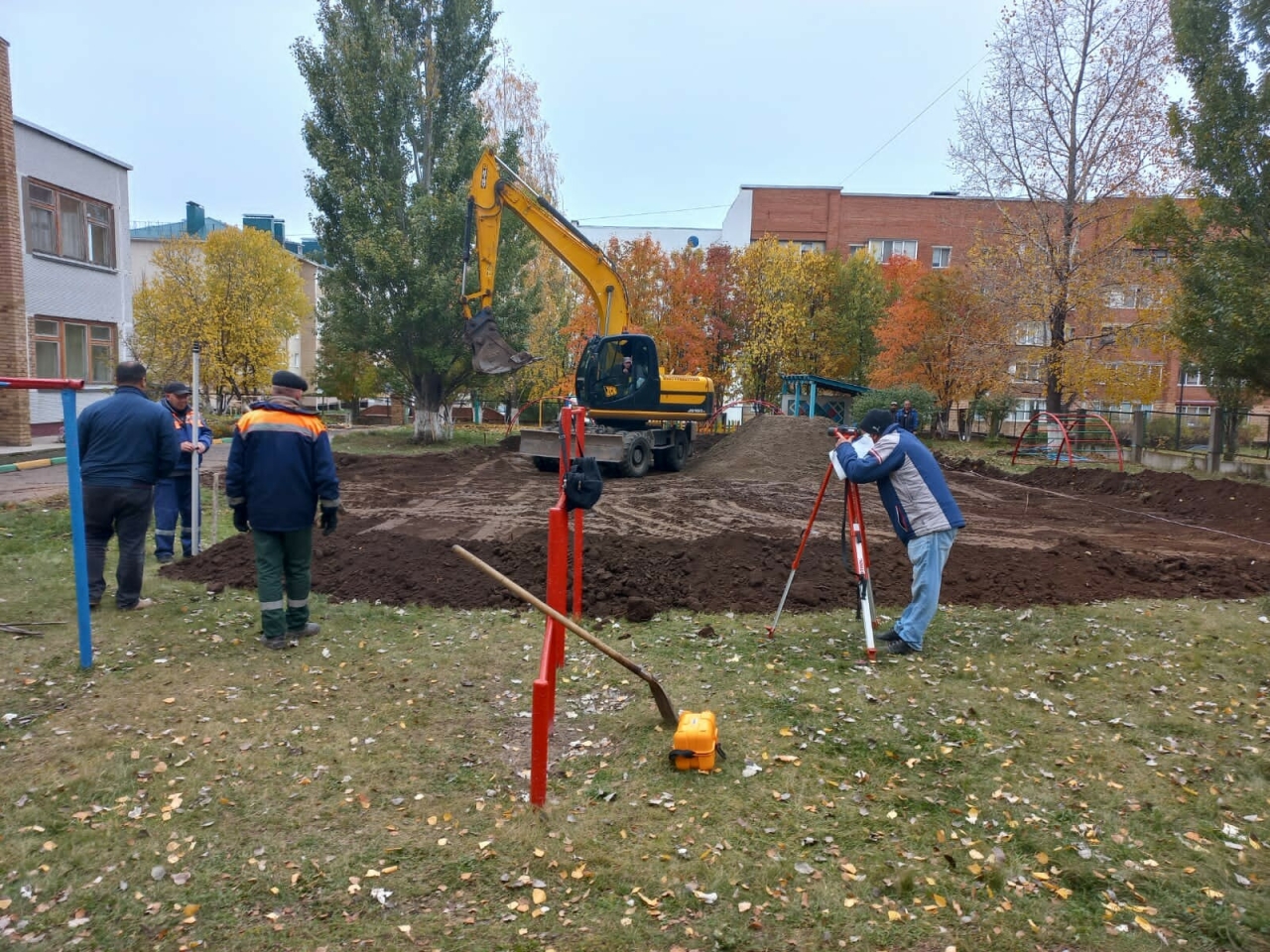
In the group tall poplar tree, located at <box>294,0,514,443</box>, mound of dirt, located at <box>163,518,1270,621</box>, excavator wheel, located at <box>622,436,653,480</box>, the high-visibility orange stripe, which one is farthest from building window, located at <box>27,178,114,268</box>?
the high-visibility orange stripe

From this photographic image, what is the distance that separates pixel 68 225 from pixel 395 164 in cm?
828

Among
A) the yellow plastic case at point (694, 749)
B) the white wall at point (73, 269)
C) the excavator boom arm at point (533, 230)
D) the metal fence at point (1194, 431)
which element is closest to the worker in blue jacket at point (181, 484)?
the yellow plastic case at point (694, 749)

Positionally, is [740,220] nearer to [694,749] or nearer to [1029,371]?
[1029,371]

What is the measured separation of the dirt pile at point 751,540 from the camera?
767cm

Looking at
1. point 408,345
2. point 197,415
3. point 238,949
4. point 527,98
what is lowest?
point 238,949

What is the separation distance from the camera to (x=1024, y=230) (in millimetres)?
24625

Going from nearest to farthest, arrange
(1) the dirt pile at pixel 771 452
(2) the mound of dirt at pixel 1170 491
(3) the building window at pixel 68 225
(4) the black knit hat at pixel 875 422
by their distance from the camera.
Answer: (4) the black knit hat at pixel 875 422 < (2) the mound of dirt at pixel 1170 491 < (1) the dirt pile at pixel 771 452 < (3) the building window at pixel 68 225

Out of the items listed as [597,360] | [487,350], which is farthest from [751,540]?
[597,360]

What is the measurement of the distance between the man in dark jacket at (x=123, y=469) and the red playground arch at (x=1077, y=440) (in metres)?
19.7

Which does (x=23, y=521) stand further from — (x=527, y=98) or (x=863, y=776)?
(x=527, y=98)

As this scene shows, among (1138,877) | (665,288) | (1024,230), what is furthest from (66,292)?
(1024,230)

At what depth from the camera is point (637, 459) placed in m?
17.1

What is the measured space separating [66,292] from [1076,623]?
23.3 meters

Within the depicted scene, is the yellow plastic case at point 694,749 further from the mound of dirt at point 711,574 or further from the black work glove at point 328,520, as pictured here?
the black work glove at point 328,520
